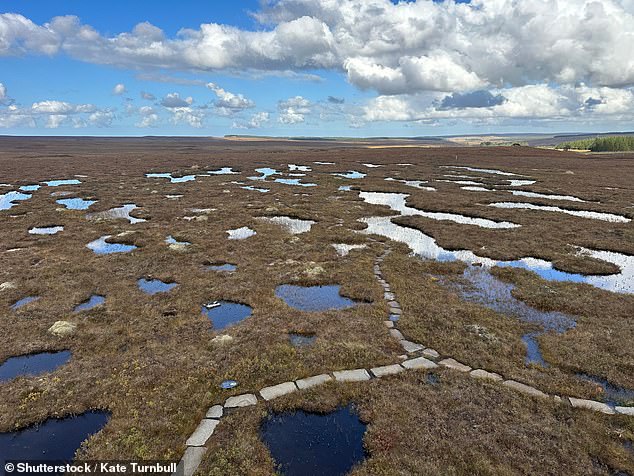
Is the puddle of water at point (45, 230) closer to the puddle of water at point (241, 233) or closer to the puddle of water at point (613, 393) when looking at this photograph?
the puddle of water at point (241, 233)

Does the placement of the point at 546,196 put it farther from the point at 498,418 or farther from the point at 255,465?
the point at 255,465

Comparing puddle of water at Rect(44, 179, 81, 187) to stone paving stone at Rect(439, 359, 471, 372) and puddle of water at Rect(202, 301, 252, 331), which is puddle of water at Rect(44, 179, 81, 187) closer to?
puddle of water at Rect(202, 301, 252, 331)

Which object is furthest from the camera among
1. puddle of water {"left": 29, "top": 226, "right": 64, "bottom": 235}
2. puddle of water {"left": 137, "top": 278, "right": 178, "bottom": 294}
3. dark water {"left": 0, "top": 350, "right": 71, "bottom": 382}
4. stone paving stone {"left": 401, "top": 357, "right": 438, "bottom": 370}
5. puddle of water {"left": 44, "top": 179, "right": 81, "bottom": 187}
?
puddle of water {"left": 44, "top": 179, "right": 81, "bottom": 187}

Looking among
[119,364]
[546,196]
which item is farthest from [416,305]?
[546,196]

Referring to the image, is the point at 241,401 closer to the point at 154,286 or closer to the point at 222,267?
the point at 154,286

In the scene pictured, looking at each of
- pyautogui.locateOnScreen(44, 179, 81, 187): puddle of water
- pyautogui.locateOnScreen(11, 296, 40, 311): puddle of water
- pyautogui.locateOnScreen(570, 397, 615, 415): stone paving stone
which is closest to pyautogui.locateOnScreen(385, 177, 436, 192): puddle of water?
pyautogui.locateOnScreen(570, 397, 615, 415): stone paving stone

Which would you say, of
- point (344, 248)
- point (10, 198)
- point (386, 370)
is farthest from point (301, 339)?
point (10, 198)
